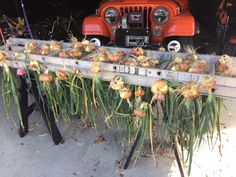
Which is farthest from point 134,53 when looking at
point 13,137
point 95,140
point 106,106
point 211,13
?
point 211,13

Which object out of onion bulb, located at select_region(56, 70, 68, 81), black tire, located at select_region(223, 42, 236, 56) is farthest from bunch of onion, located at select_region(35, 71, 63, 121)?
black tire, located at select_region(223, 42, 236, 56)

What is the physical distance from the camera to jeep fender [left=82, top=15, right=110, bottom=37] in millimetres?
3246

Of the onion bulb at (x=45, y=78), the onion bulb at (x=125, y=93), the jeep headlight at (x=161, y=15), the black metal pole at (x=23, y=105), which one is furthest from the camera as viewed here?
the jeep headlight at (x=161, y=15)

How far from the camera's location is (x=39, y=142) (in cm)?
251

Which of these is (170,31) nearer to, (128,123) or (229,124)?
(229,124)

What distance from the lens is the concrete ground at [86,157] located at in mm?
2131

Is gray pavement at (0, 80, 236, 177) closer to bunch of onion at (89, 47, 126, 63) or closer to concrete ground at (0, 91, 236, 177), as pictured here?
concrete ground at (0, 91, 236, 177)

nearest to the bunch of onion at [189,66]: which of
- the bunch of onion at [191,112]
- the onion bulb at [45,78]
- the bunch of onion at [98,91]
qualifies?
the bunch of onion at [191,112]

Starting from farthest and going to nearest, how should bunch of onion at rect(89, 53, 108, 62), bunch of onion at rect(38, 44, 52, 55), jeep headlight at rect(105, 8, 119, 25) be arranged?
jeep headlight at rect(105, 8, 119, 25) < bunch of onion at rect(38, 44, 52, 55) < bunch of onion at rect(89, 53, 108, 62)

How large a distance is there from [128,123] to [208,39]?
3372 millimetres

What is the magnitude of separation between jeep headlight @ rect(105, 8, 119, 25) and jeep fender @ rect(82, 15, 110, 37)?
0.09 meters

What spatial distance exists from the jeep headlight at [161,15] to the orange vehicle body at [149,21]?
2 centimetres

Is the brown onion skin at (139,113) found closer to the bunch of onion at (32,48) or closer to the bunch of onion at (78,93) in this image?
the bunch of onion at (78,93)

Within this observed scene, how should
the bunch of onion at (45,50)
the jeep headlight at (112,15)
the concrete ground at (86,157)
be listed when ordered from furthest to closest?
1. the jeep headlight at (112,15)
2. the concrete ground at (86,157)
3. the bunch of onion at (45,50)
